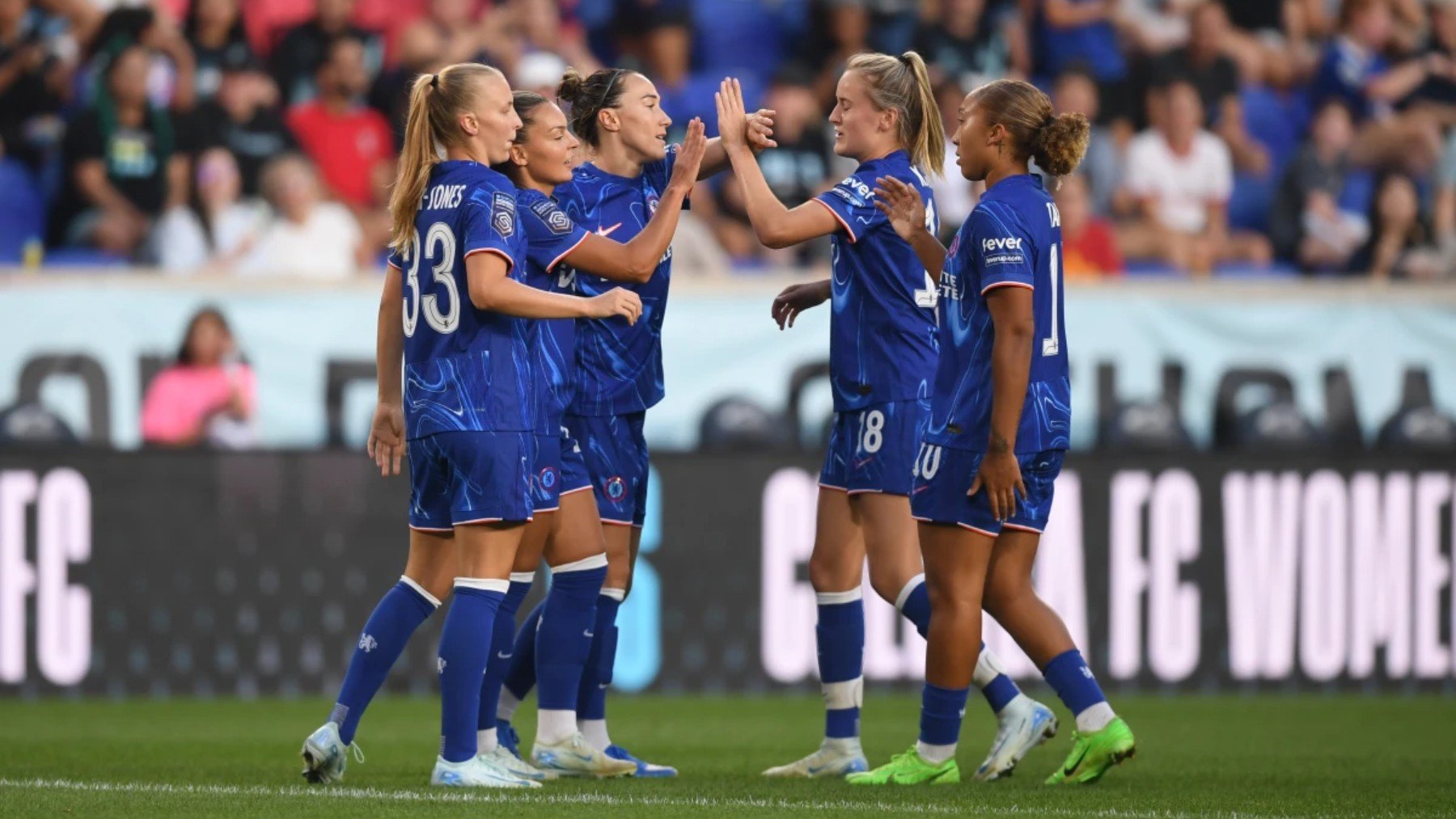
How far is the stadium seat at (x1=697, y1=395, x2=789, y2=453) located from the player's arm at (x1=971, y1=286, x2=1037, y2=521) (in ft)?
14.4

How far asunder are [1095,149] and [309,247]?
4.86 metres

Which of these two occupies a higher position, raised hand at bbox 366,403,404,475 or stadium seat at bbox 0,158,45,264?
stadium seat at bbox 0,158,45,264

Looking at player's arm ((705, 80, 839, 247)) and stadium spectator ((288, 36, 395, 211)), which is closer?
player's arm ((705, 80, 839, 247))

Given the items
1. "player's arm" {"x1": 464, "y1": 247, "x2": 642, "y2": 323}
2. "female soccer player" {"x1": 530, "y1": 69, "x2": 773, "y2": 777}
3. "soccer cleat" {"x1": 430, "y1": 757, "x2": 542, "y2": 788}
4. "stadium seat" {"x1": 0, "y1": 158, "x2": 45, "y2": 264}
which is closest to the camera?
"player's arm" {"x1": 464, "y1": 247, "x2": 642, "y2": 323}

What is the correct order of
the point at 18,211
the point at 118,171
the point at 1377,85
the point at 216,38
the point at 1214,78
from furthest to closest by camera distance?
the point at 1377,85 → the point at 1214,78 → the point at 216,38 → the point at 118,171 → the point at 18,211

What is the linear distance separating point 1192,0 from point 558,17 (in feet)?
14.3

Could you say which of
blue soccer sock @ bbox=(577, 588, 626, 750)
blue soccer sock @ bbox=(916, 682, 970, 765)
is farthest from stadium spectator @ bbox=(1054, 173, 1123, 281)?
blue soccer sock @ bbox=(916, 682, 970, 765)

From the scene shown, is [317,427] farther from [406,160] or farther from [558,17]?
[406,160]

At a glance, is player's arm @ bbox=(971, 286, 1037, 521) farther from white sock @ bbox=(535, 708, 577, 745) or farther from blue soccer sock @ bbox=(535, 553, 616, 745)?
white sock @ bbox=(535, 708, 577, 745)

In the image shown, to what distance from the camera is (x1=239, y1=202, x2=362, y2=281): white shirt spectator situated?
11344mm

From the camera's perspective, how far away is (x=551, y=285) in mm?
6414

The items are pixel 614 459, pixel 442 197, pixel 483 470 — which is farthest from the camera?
pixel 614 459

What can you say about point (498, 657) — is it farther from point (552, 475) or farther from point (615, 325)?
point (615, 325)

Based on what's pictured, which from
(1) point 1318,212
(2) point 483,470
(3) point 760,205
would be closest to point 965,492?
(3) point 760,205
